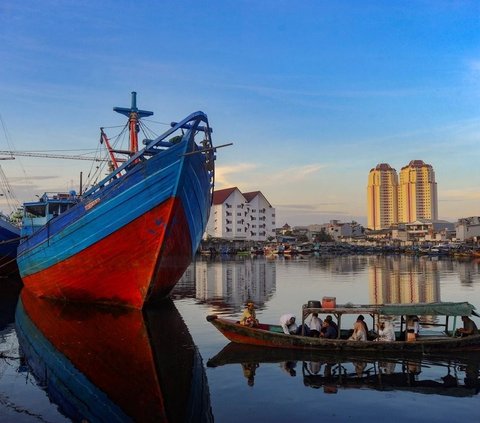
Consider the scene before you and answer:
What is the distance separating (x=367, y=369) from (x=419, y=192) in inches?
7427

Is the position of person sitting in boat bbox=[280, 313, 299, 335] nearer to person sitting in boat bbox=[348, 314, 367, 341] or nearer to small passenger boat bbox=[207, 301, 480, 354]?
small passenger boat bbox=[207, 301, 480, 354]

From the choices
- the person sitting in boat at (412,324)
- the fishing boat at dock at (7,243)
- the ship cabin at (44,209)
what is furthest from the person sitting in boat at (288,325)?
the fishing boat at dock at (7,243)

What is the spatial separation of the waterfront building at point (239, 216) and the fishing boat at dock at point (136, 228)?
83.8m

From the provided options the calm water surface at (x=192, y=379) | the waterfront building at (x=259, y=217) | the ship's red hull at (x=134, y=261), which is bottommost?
the calm water surface at (x=192, y=379)

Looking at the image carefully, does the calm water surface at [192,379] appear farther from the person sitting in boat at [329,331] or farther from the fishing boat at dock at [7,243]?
the fishing boat at dock at [7,243]

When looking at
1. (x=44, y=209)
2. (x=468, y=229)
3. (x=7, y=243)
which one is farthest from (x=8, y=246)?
(x=468, y=229)

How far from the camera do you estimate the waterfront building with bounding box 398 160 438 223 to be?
187 m

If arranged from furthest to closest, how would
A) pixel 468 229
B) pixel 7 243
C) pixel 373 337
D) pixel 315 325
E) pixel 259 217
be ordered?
pixel 259 217, pixel 468 229, pixel 7 243, pixel 315 325, pixel 373 337

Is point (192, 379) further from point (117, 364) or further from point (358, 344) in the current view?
point (358, 344)

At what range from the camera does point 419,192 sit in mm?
188375

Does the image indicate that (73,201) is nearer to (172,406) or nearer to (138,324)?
(138,324)

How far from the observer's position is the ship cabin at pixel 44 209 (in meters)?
27.4

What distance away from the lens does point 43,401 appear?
1035cm

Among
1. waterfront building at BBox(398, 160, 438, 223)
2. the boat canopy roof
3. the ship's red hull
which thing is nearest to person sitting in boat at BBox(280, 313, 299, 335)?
the boat canopy roof
